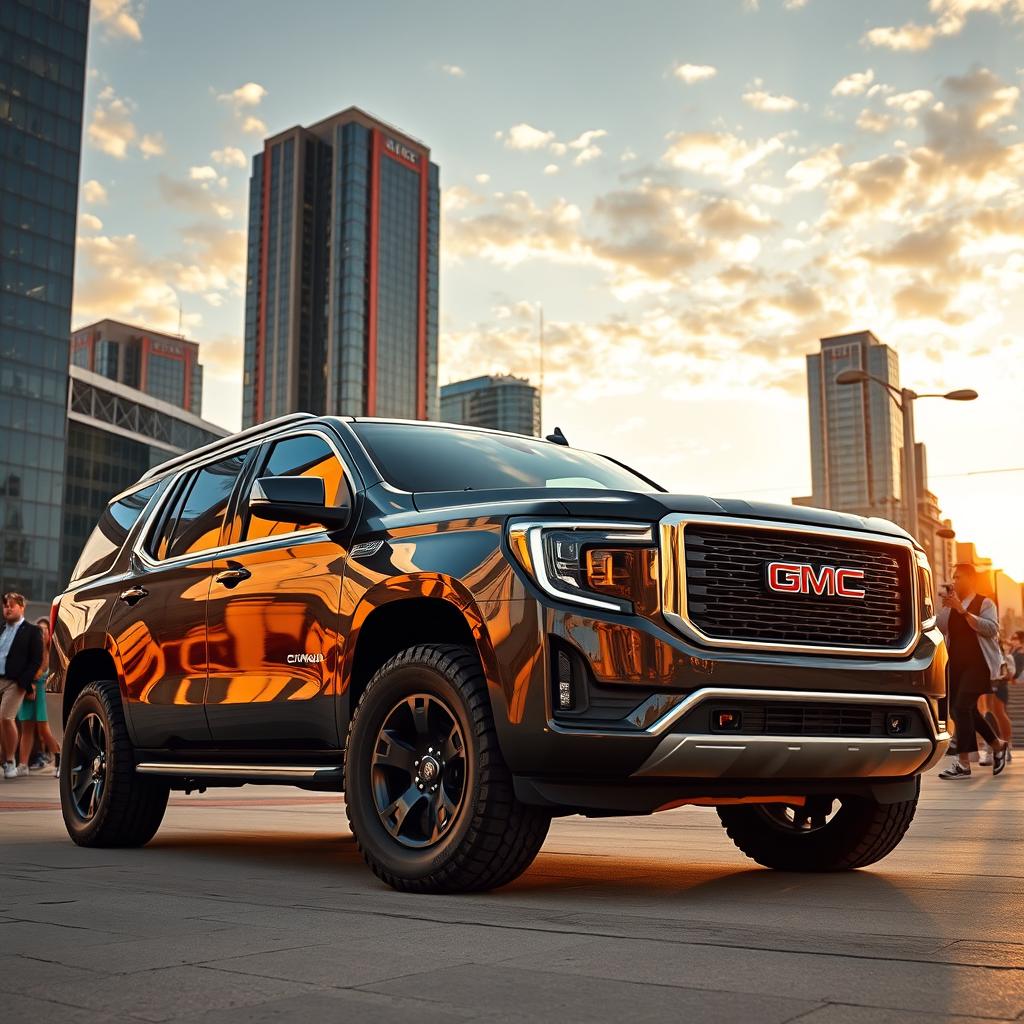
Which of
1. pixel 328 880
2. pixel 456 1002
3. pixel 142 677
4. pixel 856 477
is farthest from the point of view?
pixel 856 477

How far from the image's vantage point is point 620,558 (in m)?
4.54

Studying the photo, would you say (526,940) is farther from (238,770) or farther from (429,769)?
(238,770)

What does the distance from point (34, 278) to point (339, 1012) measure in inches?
3425

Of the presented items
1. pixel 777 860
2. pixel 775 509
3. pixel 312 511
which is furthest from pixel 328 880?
pixel 775 509

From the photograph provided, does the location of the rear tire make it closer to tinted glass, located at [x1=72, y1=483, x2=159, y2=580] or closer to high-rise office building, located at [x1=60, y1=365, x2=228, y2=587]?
tinted glass, located at [x1=72, y1=483, x2=159, y2=580]

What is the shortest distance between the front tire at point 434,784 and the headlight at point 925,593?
1.77m

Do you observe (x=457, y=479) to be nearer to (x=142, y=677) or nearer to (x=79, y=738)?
(x=142, y=677)

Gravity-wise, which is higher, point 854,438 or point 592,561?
point 854,438

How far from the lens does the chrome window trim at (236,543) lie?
5809 millimetres

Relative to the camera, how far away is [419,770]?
4840 mm

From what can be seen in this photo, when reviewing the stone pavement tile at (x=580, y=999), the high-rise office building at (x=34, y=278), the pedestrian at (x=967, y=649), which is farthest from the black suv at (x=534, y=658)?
the high-rise office building at (x=34, y=278)

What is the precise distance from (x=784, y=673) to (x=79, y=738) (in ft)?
14.5

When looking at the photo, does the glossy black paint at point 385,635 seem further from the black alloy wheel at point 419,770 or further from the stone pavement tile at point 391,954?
the stone pavement tile at point 391,954

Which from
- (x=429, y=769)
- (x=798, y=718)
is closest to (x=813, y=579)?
(x=798, y=718)
